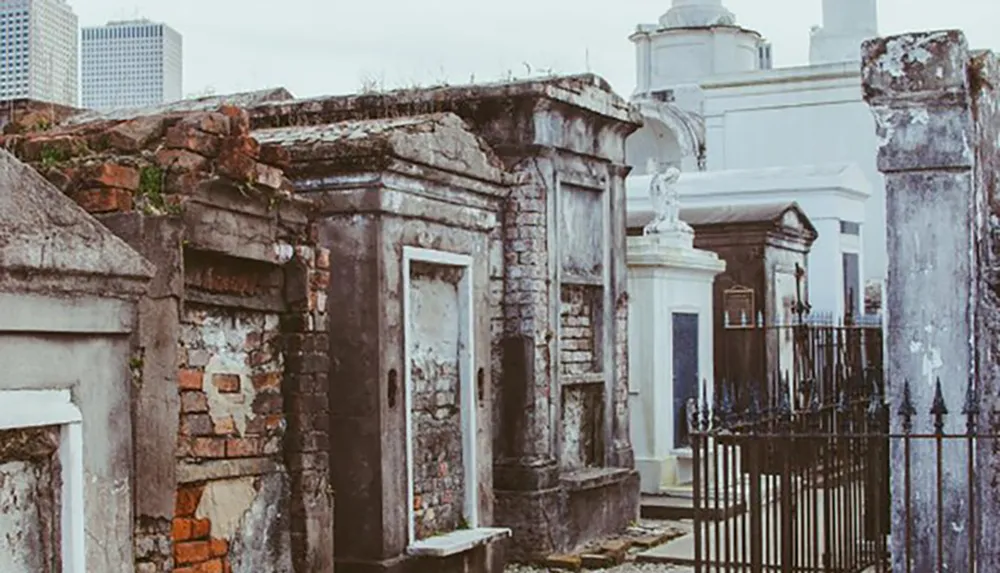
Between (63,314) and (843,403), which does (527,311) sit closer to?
(843,403)

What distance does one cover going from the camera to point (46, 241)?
4984 millimetres

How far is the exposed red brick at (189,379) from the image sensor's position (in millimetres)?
6525

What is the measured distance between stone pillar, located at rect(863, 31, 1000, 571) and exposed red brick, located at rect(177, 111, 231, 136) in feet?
9.06

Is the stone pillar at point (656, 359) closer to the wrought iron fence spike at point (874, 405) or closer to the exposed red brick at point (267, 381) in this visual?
A: the wrought iron fence spike at point (874, 405)

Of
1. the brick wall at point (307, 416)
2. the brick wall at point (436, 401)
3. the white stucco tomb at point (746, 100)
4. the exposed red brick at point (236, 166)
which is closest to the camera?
the exposed red brick at point (236, 166)

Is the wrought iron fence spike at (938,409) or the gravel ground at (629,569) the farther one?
the gravel ground at (629,569)

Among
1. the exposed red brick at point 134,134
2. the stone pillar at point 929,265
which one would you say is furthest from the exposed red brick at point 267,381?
the stone pillar at point 929,265

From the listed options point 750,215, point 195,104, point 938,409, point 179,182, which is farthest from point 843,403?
point 750,215

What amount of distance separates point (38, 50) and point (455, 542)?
7.34 meters

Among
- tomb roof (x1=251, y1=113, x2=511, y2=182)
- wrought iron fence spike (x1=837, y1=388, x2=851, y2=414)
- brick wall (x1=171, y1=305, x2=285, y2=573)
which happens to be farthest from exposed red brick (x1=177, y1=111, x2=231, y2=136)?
wrought iron fence spike (x1=837, y1=388, x2=851, y2=414)

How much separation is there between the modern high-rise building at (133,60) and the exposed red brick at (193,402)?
11.7 meters

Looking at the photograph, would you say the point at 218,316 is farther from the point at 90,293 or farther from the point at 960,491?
the point at 960,491

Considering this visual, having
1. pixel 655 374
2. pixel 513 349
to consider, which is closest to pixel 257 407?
pixel 513 349

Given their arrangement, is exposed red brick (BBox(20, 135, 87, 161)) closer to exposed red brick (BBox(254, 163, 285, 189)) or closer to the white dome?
exposed red brick (BBox(254, 163, 285, 189))
